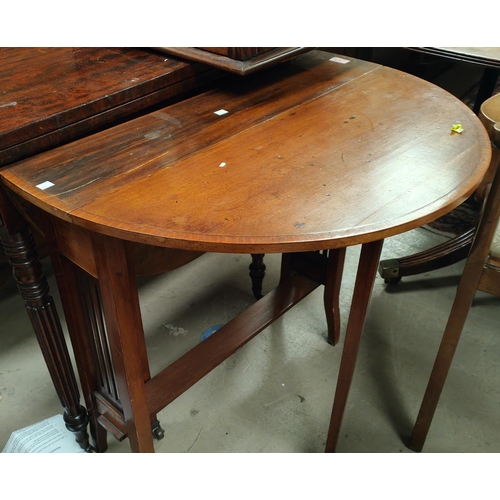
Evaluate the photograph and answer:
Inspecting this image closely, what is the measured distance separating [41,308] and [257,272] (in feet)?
3.06

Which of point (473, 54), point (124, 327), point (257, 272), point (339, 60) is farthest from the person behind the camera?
point (257, 272)

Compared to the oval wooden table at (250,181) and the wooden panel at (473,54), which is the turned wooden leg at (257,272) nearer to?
the oval wooden table at (250,181)

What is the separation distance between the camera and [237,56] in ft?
4.21

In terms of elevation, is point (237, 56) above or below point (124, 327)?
above

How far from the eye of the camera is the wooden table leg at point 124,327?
3.45ft

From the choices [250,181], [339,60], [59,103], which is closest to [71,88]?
[59,103]

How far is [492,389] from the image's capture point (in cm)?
180

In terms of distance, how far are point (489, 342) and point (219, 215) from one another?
1458 mm

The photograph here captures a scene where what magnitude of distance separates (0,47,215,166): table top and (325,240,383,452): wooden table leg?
639 mm

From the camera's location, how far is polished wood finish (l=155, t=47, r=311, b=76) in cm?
127

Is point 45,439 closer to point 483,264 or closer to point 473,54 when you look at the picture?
point 483,264

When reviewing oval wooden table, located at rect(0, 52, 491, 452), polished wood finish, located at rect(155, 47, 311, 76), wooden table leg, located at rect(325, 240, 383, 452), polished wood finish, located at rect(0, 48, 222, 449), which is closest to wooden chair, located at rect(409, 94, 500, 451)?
oval wooden table, located at rect(0, 52, 491, 452)

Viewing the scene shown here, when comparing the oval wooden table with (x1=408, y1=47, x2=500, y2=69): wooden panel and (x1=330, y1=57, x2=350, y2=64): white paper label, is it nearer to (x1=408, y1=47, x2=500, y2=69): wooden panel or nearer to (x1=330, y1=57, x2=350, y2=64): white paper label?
(x1=330, y1=57, x2=350, y2=64): white paper label

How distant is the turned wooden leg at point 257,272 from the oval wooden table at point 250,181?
65 cm
